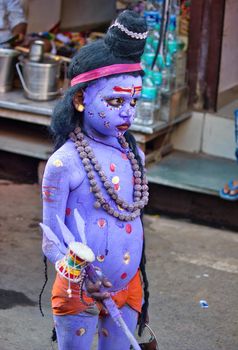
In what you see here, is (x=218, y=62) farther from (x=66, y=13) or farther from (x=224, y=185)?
(x=66, y=13)

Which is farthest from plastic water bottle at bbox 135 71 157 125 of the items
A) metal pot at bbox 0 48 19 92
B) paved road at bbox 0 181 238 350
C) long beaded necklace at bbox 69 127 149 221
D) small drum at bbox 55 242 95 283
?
small drum at bbox 55 242 95 283

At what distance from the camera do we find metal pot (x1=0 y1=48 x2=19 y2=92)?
299 inches

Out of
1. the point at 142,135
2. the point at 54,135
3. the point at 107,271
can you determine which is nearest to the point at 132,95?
the point at 54,135

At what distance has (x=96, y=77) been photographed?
3.27m

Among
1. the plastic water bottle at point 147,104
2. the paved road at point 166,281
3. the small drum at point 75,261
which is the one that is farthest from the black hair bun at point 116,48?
the plastic water bottle at point 147,104

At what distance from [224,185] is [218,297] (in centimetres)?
154

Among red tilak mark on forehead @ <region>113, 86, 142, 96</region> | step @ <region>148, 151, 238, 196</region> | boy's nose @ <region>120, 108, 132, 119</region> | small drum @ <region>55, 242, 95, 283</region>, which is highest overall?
red tilak mark on forehead @ <region>113, 86, 142, 96</region>

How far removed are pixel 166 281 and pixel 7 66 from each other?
3097 mm

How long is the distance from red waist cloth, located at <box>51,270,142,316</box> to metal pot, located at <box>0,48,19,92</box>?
4561 millimetres

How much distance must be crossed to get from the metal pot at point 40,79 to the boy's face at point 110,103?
416 centimetres

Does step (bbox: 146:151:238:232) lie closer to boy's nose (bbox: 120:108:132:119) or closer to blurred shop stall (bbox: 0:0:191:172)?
blurred shop stall (bbox: 0:0:191:172)

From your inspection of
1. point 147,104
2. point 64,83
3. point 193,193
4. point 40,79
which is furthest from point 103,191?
point 64,83

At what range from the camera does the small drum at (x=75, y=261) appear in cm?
295

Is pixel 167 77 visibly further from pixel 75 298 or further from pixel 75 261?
pixel 75 261
